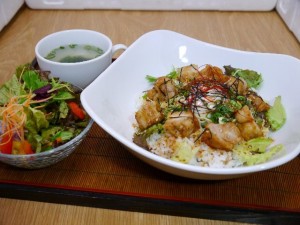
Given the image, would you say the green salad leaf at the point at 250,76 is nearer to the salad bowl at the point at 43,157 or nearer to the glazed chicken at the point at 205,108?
the glazed chicken at the point at 205,108

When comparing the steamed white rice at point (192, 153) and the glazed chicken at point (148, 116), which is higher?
the glazed chicken at point (148, 116)

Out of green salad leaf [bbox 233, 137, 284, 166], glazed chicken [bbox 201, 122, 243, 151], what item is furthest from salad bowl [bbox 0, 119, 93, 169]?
green salad leaf [bbox 233, 137, 284, 166]

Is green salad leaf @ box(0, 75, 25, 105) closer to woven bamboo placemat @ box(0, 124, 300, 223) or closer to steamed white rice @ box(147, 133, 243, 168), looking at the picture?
woven bamboo placemat @ box(0, 124, 300, 223)

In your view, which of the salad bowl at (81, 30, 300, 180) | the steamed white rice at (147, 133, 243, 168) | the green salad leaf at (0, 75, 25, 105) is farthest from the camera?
the green salad leaf at (0, 75, 25, 105)

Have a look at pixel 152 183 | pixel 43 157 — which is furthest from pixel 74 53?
pixel 152 183

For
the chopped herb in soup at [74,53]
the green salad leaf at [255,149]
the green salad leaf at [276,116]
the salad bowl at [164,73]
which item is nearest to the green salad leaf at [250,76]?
the salad bowl at [164,73]

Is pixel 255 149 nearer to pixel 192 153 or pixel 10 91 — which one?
pixel 192 153

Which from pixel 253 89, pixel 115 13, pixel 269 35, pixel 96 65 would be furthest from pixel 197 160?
pixel 115 13
